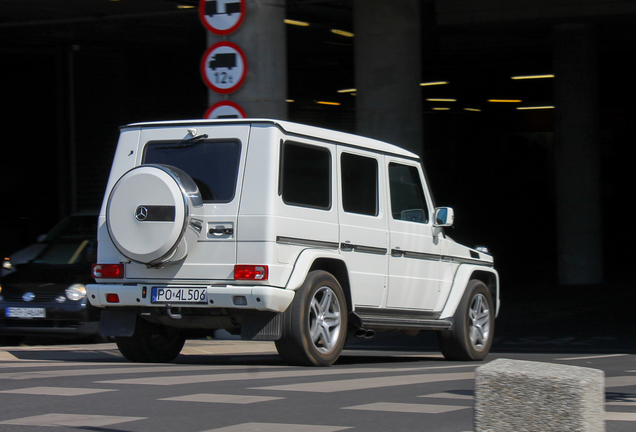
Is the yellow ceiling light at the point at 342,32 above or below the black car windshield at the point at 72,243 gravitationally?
above

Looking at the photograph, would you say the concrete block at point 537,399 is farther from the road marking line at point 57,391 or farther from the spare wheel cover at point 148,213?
the spare wheel cover at point 148,213

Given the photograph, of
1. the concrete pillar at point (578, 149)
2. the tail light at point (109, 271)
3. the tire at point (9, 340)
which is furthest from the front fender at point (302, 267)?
the concrete pillar at point (578, 149)

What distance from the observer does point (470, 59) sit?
29.3 m

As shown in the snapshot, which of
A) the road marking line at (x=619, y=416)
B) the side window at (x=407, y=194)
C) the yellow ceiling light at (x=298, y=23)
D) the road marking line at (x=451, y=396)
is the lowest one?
the road marking line at (x=451, y=396)

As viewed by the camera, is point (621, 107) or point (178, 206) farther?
point (621, 107)

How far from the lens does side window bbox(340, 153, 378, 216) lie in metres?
8.94

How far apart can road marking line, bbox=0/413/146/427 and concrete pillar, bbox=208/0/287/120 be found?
22.9 feet

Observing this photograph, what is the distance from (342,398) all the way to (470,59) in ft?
79.6

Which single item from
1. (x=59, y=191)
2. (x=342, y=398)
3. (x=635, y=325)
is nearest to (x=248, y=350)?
(x=342, y=398)

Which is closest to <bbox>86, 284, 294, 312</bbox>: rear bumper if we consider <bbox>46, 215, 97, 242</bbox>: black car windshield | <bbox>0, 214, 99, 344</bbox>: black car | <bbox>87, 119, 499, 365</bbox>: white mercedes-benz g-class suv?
<bbox>87, 119, 499, 365</bbox>: white mercedes-benz g-class suv

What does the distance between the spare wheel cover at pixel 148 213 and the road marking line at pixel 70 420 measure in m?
2.78

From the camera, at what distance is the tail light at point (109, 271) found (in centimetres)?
842

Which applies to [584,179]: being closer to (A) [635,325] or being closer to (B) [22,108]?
(A) [635,325]

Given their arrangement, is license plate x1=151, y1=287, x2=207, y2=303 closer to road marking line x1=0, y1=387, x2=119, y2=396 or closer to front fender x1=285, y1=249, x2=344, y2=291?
front fender x1=285, y1=249, x2=344, y2=291
